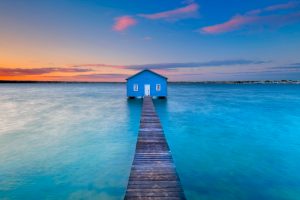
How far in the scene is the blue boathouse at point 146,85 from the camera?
35.1 m

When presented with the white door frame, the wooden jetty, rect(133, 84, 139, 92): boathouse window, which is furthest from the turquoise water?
rect(133, 84, 139, 92): boathouse window

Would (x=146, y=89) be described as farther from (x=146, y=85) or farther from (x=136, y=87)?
(x=136, y=87)

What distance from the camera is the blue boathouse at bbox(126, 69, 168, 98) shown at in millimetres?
35062

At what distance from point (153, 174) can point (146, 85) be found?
97.3 ft

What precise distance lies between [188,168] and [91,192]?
4.70 meters

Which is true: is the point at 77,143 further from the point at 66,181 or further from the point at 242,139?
the point at 242,139

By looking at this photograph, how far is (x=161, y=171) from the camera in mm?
6492

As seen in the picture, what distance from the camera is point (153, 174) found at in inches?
247

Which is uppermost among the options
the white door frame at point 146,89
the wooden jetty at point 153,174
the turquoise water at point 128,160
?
the white door frame at point 146,89

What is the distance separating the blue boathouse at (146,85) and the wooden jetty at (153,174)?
25.7 metres

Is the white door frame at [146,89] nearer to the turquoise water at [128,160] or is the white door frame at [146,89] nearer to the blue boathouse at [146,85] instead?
the blue boathouse at [146,85]

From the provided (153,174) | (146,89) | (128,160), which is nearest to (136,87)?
(146,89)

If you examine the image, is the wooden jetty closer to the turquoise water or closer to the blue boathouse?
the turquoise water

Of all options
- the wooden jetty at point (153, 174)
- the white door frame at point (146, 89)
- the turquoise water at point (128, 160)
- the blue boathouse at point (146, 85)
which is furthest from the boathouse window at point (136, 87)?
the wooden jetty at point (153, 174)
